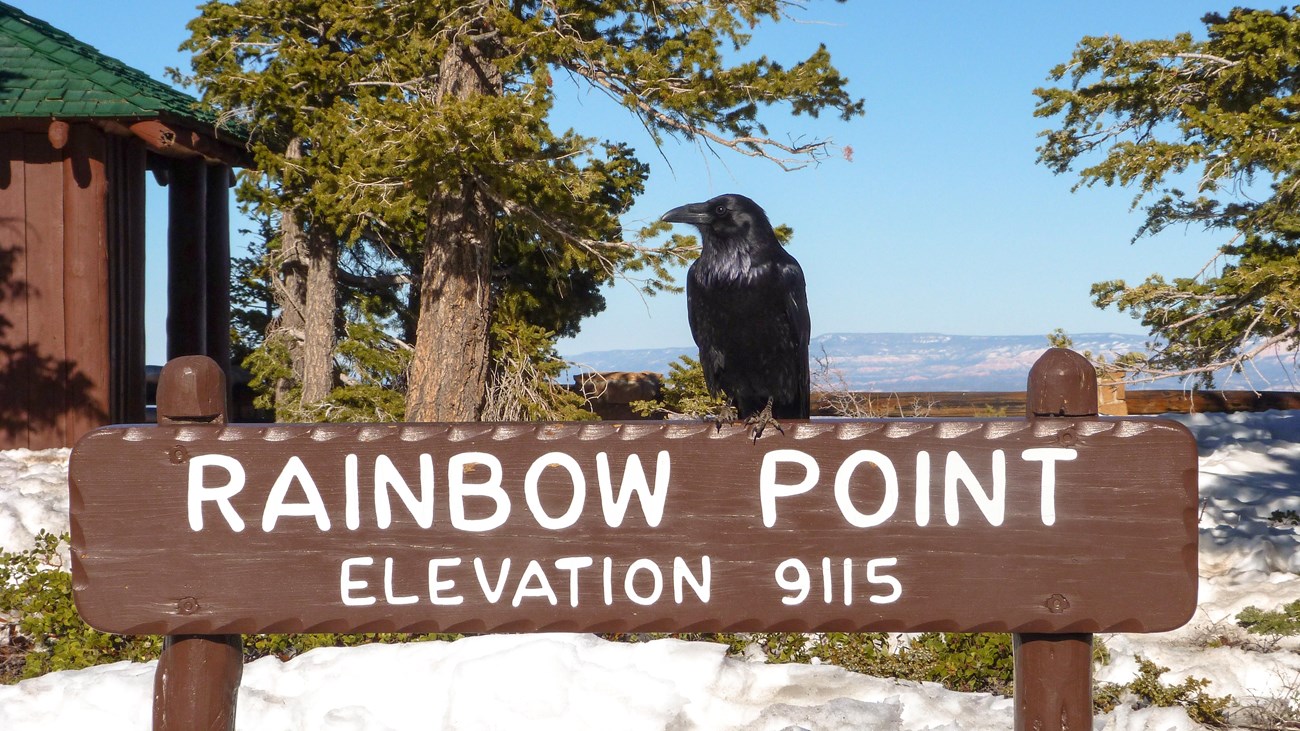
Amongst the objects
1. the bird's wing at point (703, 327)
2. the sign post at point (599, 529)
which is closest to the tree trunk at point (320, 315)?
the bird's wing at point (703, 327)

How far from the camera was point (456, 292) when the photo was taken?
35.0 ft

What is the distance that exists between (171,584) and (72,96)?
9705 millimetres

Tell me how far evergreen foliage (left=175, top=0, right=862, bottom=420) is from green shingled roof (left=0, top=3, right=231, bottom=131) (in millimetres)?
903

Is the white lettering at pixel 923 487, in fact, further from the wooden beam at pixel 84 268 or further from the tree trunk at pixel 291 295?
the tree trunk at pixel 291 295

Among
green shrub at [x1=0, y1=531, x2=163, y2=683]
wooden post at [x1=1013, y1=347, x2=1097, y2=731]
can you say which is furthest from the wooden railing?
wooden post at [x1=1013, y1=347, x2=1097, y2=731]

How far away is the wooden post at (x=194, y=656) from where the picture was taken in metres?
2.21

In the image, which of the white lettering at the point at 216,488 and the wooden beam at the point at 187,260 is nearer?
the white lettering at the point at 216,488

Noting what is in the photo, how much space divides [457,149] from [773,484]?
7687 mm

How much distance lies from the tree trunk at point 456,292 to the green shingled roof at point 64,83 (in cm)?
292

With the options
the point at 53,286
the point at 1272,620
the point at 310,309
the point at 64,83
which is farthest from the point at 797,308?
the point at 310,309

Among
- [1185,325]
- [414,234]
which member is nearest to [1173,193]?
[1185,325]

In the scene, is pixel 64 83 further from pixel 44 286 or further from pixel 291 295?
pixel 291 295

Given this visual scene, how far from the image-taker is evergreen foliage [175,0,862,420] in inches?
364

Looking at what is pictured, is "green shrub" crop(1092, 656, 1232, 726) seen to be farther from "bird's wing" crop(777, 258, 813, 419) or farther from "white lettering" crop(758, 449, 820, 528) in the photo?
"white lettering" crop(758, 449, 820, 528)
